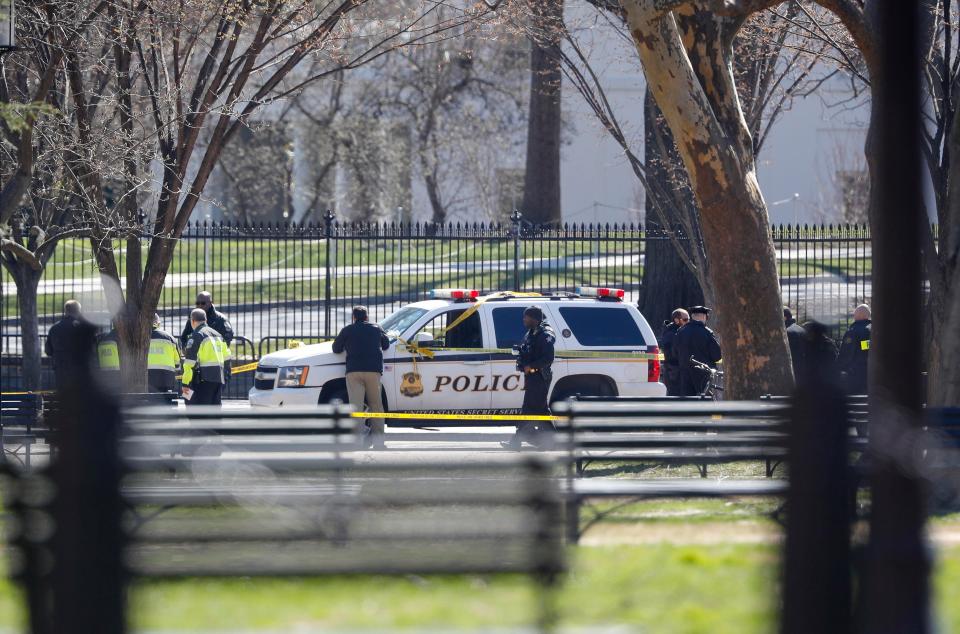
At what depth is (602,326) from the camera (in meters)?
15.2

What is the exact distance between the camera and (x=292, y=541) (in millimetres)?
5098

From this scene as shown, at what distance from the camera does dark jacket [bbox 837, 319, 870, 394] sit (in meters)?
14.2

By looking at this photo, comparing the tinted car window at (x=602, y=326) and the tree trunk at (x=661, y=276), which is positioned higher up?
the tree trunk at (x=661, y=276)

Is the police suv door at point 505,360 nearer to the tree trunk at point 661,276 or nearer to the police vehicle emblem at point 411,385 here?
the police vehicle emblem at point 411,385

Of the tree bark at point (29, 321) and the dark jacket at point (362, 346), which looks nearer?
the dark jacket at point (362, 346)

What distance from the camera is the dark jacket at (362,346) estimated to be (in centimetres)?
1391

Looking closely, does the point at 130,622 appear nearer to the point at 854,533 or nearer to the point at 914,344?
the point at 854,533

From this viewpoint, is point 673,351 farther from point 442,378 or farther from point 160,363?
point 160,363

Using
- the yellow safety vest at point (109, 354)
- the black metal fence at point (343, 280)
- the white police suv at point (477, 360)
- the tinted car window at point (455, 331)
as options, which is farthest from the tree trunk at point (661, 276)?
the yellow safety vest at point (109, 354)

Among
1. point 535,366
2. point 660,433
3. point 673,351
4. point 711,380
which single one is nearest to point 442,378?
Answer: point 535,366

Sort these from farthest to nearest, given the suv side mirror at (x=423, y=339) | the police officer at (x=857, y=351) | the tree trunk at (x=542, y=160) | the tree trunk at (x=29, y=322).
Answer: the tree trunk at (x=542, y=160), the tree trunk at (x=29, y=322), the suv side mirror at (x=423, y=339), the police officer at (x=857, y=351)

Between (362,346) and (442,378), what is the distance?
1305 mm

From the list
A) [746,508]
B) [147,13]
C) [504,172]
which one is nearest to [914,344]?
[746,508]

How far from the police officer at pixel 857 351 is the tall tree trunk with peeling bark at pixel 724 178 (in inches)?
123
